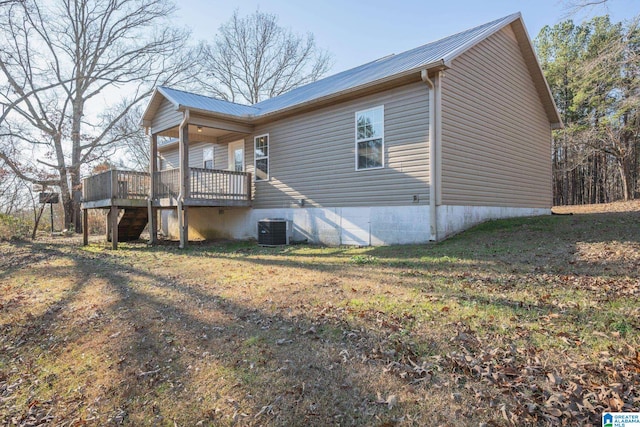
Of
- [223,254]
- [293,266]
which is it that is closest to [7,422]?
[293,266]

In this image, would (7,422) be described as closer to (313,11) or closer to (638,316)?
(638,316)

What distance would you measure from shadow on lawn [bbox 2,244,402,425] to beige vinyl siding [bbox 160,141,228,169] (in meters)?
9.67

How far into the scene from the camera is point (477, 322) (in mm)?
3611

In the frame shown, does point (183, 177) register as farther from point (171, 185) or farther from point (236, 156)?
point (236, 156)

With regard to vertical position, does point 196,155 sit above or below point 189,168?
above

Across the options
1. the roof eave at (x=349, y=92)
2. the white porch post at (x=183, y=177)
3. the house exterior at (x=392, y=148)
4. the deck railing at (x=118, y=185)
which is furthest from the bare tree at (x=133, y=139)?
the roof eave at (x=349, y=92)

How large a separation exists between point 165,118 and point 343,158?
242 inches

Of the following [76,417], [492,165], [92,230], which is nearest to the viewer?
[76,417]

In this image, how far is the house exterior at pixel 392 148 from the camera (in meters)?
8.66

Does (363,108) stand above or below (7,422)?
above

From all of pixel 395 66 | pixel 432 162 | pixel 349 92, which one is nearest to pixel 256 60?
pixel 395 66

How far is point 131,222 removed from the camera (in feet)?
43.9

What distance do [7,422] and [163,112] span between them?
34.9 feet

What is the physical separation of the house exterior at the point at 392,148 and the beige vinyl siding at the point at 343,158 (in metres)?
0.03
